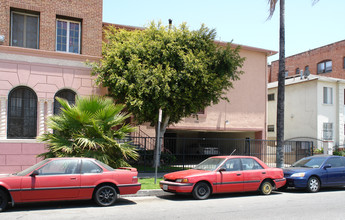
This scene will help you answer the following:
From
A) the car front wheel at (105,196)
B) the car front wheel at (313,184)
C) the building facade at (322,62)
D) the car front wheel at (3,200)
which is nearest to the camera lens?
the car front wheel at (3,200)

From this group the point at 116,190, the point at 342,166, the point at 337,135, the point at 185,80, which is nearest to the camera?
the point at 116,190

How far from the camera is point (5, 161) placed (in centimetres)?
Answer: 1488

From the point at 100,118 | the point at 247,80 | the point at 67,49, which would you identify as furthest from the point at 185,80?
the point at 247,80

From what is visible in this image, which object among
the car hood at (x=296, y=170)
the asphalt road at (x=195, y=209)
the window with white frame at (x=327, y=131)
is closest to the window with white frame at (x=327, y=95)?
the window with white frame at (x=327, y=131)

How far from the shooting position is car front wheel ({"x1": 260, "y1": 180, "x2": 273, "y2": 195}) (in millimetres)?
11750

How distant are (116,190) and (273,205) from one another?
4.46 m

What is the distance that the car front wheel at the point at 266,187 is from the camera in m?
11.8

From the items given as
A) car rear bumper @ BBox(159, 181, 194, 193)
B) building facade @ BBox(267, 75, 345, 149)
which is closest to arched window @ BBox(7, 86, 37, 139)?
car rear bumper @ BBox(159, 181, 194, 193)

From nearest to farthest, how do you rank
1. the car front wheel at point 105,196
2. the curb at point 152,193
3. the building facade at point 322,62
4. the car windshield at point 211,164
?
the car front wheel at point 105,196
the car windshield at point 211,164
the curb at point 152,193
the building facade at point 322,62

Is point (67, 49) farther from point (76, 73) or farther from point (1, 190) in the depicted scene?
point (1, 190)

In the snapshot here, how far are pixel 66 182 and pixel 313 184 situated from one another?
8.80 meters

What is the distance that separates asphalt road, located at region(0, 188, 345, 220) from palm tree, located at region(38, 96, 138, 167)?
7.23 ft

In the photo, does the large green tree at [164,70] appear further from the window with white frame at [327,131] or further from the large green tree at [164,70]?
the window with white frame at [327,131]

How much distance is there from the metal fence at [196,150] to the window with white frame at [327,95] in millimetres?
5835
